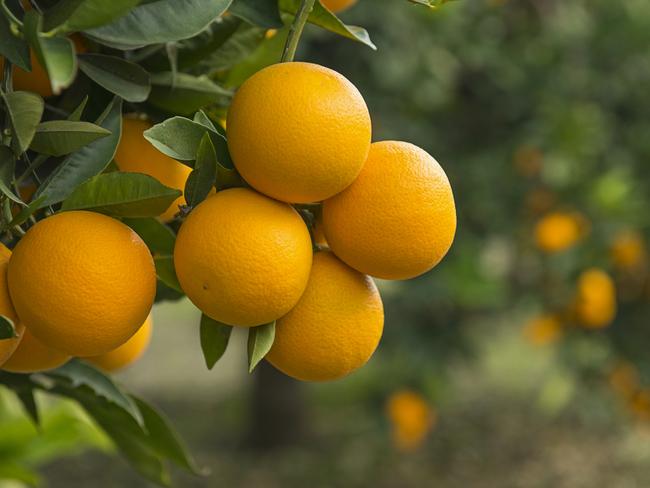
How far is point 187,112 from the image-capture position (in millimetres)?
599

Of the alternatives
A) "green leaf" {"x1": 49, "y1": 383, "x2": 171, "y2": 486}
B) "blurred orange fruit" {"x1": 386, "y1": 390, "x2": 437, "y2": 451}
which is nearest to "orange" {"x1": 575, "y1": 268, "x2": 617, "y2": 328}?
"blurred orange fruit" {"x1": 386, "y1": 390, "x2": 437, "y2": 451}

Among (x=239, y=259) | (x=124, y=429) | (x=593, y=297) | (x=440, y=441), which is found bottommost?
(x=440, y=441)

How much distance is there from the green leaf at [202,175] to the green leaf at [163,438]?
0.88ft

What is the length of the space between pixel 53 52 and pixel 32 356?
0.73 feet

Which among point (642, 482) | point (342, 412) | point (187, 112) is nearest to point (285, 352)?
point (187, 112)

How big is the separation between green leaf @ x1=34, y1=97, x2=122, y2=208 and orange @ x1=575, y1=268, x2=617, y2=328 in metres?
1.69

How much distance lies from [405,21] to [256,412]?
77.7 inches

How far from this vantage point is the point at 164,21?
18.3 inches

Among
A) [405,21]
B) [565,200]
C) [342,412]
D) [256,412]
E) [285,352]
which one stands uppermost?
[285,352]

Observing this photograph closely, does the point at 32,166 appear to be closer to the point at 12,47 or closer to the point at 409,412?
the point at 12,47

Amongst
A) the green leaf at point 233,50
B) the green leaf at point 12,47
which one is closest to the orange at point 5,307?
the green leaf at point 12,47

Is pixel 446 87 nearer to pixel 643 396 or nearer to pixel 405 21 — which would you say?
pixel 405 21

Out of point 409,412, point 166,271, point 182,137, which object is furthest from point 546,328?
point 182,137

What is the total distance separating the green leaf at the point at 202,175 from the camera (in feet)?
1.58
